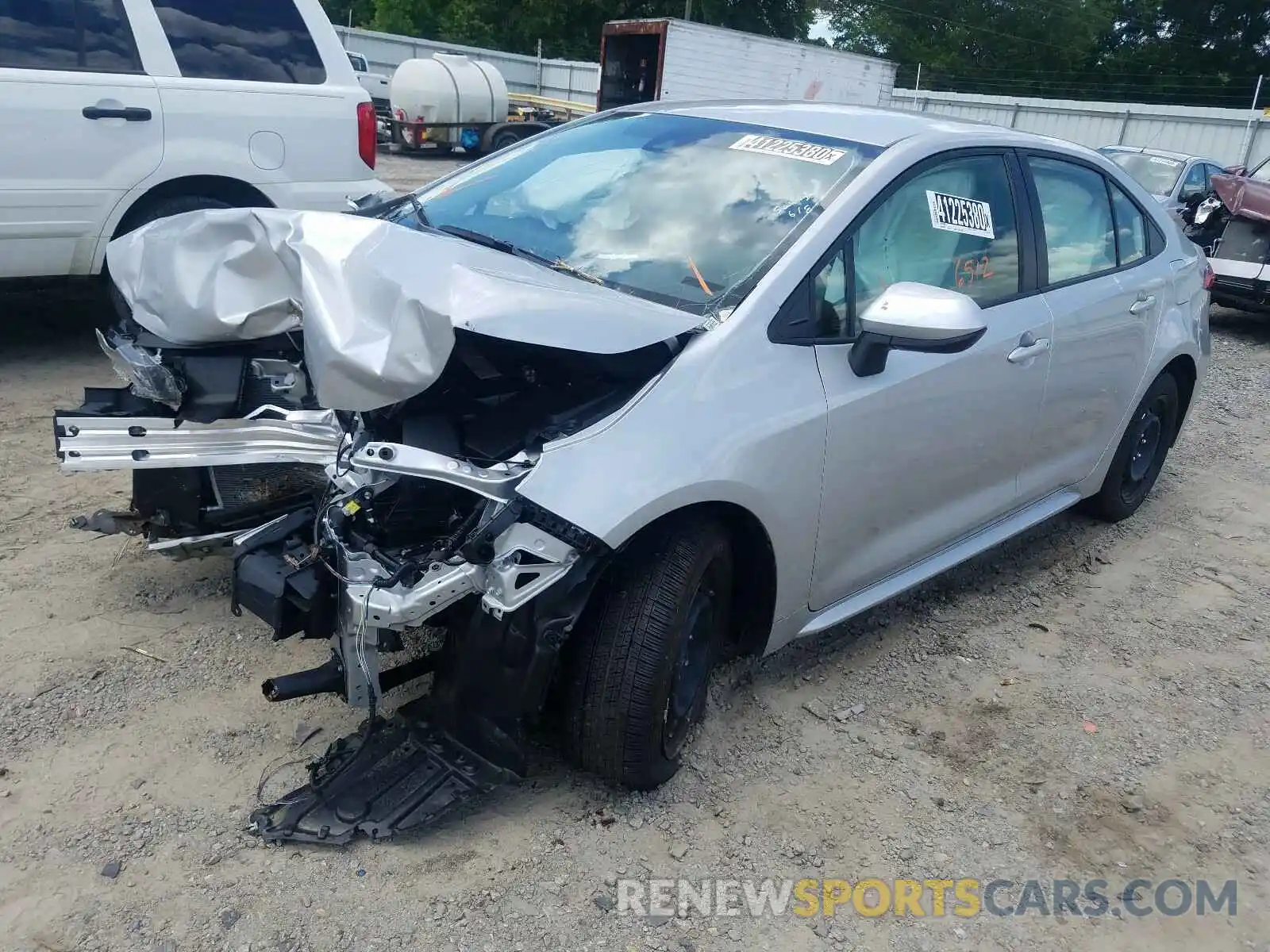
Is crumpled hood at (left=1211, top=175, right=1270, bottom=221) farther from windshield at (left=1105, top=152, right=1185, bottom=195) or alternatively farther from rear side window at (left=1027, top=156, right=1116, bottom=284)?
rear side window at (left=1027, top=156, right=1116, bottom=284)

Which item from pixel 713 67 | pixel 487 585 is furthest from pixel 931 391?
pixel 713 67

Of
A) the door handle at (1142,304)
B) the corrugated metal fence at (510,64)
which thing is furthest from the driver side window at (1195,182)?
the corrugated metal fence at (510,64)

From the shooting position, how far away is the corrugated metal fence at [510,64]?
91.4 feet

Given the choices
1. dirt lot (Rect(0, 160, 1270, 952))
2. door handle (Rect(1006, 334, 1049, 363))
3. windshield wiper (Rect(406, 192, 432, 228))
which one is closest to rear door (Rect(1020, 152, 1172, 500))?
door handle (Rect(1006, 334, 1049, 363))

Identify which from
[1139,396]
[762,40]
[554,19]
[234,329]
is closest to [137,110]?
[234,329]

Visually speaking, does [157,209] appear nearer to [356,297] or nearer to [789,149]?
[356,297]

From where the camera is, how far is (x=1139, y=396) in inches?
180

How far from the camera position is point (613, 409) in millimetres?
2594

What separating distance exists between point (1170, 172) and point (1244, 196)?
2.08 m

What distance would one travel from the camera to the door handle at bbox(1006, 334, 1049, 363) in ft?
11.8

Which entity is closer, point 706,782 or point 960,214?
point 706,782

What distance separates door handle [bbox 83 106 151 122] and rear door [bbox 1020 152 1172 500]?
4.22 meters

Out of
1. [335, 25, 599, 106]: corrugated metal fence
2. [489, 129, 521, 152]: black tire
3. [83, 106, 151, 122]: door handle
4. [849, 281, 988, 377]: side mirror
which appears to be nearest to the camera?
[849, 281, 988, 377]: side mirror

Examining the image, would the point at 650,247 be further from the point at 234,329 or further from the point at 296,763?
the point at 296,763
